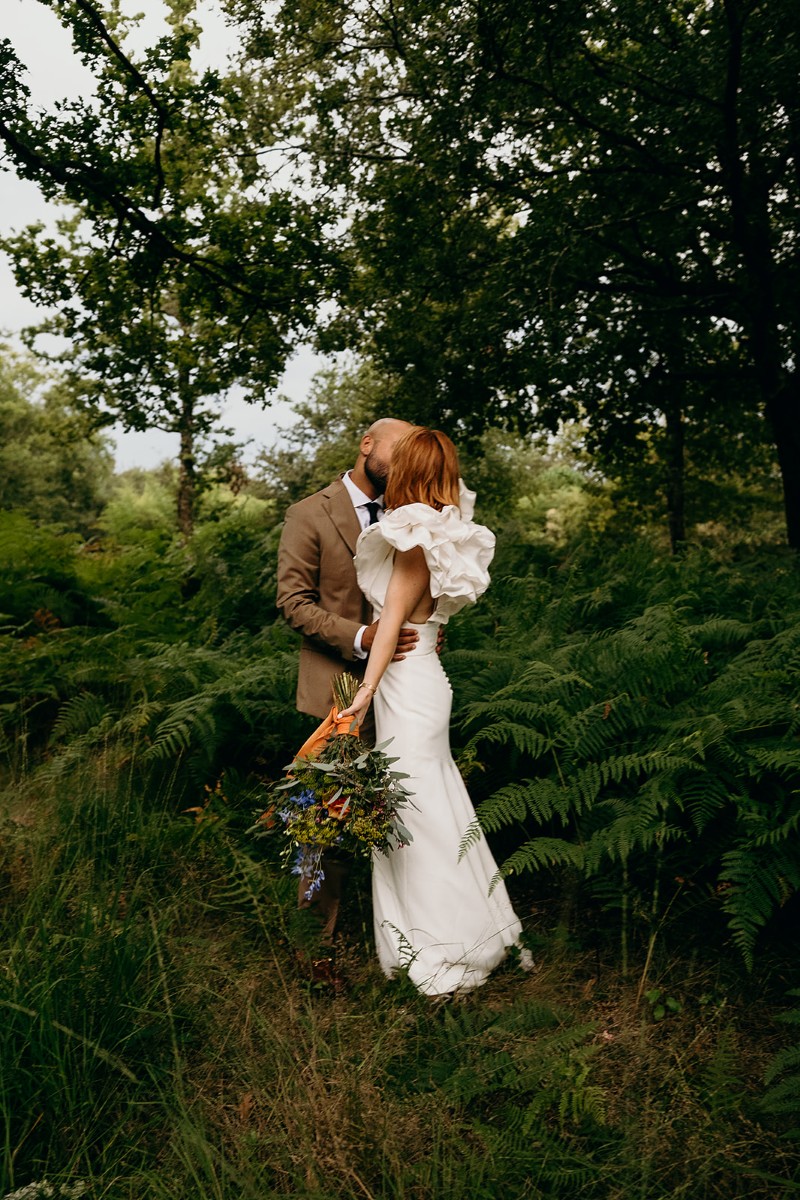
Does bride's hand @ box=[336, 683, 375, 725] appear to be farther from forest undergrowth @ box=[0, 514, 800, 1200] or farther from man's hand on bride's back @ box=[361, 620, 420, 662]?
forest undergrowth @ box=[0, 514, 800, 1200]

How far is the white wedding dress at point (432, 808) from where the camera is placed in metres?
3.59

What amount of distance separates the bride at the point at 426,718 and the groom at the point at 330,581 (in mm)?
208

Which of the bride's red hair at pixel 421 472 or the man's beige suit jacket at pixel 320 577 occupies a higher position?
the bride's red hair at pixel 421 472

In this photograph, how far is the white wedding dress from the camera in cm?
359

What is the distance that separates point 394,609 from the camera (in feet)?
11.9

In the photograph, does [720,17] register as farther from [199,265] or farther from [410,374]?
[199,265]

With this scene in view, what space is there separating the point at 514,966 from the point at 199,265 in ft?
24.9

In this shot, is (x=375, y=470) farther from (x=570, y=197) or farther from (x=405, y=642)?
(x=570, y=197)

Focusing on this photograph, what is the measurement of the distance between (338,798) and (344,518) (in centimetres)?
131

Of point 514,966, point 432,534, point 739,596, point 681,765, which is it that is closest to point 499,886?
point 514,966

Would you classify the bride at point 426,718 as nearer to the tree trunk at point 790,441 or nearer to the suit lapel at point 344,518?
the suit lapel at point 344,518

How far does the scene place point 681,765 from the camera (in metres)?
3.64

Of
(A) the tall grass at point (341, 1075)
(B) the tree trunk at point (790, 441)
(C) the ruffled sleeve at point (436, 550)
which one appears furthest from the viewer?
(B) the tree trunk at point (790, 441)

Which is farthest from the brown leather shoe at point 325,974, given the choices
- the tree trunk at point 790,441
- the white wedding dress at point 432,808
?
the tree trunk at point 790,441
